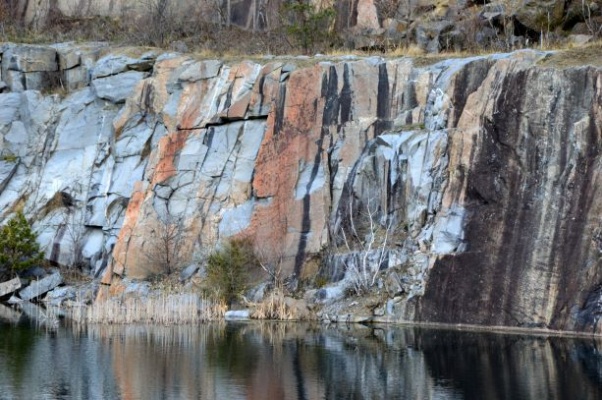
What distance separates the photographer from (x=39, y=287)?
105 feet

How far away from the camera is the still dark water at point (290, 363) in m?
17.3

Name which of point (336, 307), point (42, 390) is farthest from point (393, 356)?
point (42, 390)

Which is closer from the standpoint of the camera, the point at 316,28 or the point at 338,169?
the point at 338,169

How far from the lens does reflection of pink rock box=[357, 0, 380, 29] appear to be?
126 feet

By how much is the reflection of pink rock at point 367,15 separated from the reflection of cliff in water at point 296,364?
1657 centimetres

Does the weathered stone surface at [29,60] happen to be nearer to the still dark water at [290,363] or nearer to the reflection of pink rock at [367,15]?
the reflection of pink rock at [367,15]

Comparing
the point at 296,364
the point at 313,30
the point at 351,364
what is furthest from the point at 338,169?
the point at 296,364

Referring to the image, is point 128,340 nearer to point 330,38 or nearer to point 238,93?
point 238,93

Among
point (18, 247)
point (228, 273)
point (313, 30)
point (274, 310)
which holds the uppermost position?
point (313, 30)

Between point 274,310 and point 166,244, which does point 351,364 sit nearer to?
point 274,310

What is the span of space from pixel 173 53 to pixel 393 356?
1851 cm

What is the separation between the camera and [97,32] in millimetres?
43438

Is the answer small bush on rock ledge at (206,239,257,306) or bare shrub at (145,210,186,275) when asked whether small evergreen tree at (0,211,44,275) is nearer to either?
bare shrub at (145,210,186,275)

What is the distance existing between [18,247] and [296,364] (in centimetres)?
1601
